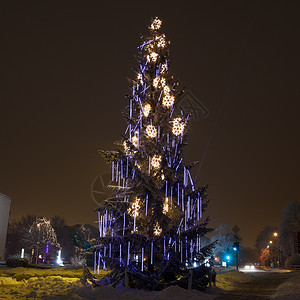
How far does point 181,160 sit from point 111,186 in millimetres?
3802

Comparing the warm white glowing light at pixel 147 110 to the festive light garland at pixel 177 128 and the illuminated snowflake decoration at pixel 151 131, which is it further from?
the festive light garland at pixel 177 128

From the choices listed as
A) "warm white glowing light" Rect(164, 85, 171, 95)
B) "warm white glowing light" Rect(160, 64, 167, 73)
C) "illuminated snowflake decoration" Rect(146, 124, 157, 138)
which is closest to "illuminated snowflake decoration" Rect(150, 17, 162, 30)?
"warm white glowing light" Rect(160, 64, 167, 73)

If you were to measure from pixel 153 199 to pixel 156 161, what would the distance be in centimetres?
192

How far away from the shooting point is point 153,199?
17719 millimetres

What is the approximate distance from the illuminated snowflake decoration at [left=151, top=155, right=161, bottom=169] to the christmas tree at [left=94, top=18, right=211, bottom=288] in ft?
0.16

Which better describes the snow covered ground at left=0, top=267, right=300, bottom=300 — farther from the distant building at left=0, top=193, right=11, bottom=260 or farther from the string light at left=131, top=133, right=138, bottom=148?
the distant building at left=0, top=193, right=11, bottom=260

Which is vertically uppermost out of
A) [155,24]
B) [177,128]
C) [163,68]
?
[155,24]

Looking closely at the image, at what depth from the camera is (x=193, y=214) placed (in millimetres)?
18547

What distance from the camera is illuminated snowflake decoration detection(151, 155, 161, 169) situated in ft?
60.4

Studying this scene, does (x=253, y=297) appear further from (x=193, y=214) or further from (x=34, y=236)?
(x=34, y=236)

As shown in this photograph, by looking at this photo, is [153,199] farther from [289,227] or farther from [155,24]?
[289,227]

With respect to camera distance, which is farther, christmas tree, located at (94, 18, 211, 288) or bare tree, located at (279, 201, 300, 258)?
bare tree, located at (279, 201, 300, 258)

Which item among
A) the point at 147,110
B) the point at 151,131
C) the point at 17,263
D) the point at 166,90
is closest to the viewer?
the point at 151,131

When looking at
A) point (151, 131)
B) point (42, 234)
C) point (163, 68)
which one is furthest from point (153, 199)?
point (42, 234)
